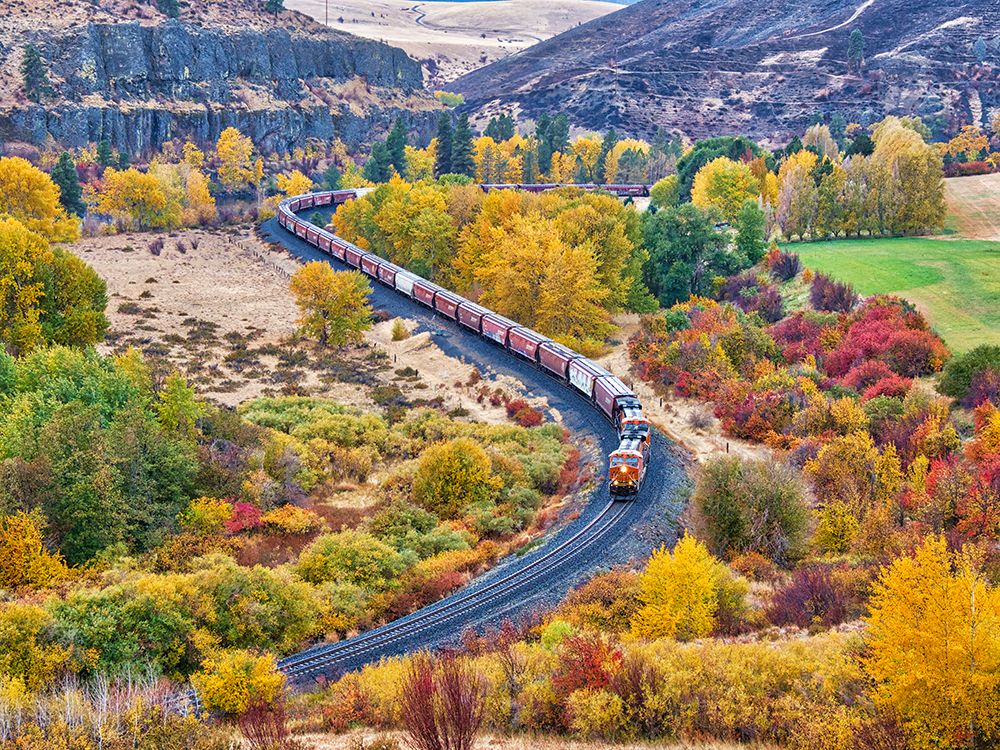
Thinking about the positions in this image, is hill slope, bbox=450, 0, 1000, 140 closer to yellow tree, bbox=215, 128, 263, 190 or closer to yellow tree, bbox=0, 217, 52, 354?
yellow tree, bbox=215, 128, 263, 190

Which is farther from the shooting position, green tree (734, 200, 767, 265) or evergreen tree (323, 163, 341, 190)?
evergreen tree (323, 163, 341, 190)

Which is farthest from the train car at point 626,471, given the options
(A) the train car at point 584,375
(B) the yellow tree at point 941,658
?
(B) the yellow tree at point 941,658

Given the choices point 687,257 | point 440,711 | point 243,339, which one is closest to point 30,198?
point 243,339

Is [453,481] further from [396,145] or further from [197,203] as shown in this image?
[396,145]

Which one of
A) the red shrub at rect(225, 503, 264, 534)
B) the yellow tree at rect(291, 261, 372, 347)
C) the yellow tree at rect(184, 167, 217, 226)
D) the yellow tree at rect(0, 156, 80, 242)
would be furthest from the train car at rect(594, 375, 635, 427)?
the yellow tree at rect(184, 167, 217, 226)

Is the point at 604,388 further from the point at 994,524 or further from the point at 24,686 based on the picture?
the point at 24,686
